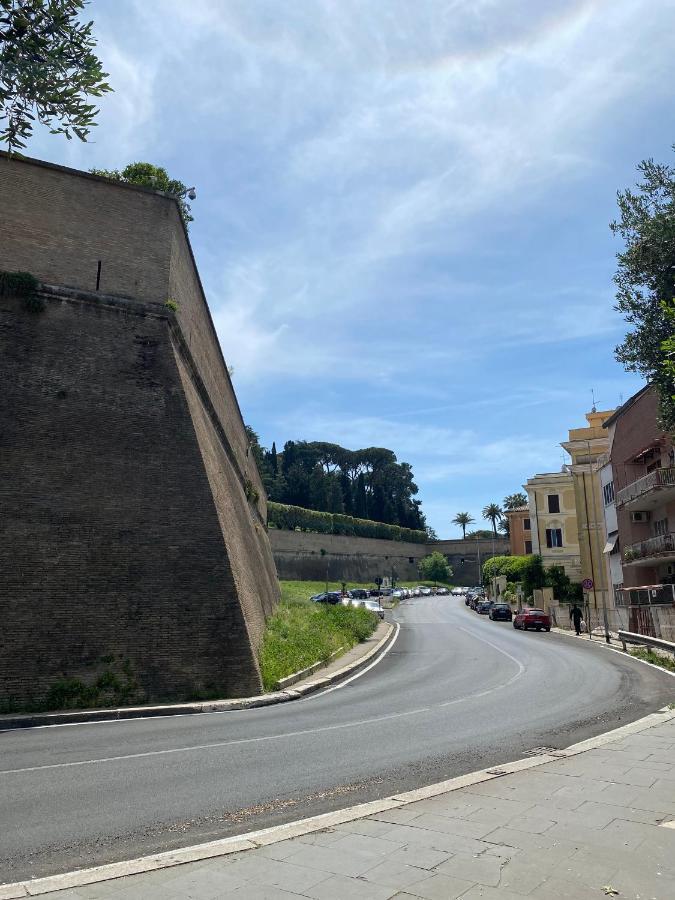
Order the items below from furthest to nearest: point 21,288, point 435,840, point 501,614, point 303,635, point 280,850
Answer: point 501,614 < point 303,635 < point 21,288 < point 435,840 < point 280,850

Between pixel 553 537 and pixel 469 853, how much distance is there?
2064 inches

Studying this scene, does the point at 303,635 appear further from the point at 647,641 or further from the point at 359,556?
the point at 359,556

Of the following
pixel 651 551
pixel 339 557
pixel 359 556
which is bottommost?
pixel 651 551

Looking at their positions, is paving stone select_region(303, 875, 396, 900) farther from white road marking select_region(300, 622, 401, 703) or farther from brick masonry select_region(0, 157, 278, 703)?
white road marking select_region(300, 622, 401, 703)

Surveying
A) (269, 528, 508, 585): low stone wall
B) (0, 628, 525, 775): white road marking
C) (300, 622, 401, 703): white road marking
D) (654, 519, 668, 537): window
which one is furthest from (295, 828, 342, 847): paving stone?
(269, 528, 508, 585): low stone wall

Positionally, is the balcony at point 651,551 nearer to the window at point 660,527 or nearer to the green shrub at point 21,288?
the window at point 660,527

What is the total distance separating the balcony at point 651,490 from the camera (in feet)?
96.8

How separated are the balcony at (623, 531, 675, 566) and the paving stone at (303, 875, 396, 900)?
2917 cm

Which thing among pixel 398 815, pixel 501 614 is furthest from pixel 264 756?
pixel 501 614

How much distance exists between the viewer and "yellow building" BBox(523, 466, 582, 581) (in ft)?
173

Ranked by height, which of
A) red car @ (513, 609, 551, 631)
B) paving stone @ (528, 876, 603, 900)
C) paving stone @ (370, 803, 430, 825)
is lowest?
paving stone @ (370, 803, 430, 825)

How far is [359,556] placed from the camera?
97.1 m

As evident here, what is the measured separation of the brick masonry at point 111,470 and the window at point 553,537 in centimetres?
3737

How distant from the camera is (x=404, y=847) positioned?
480cm
